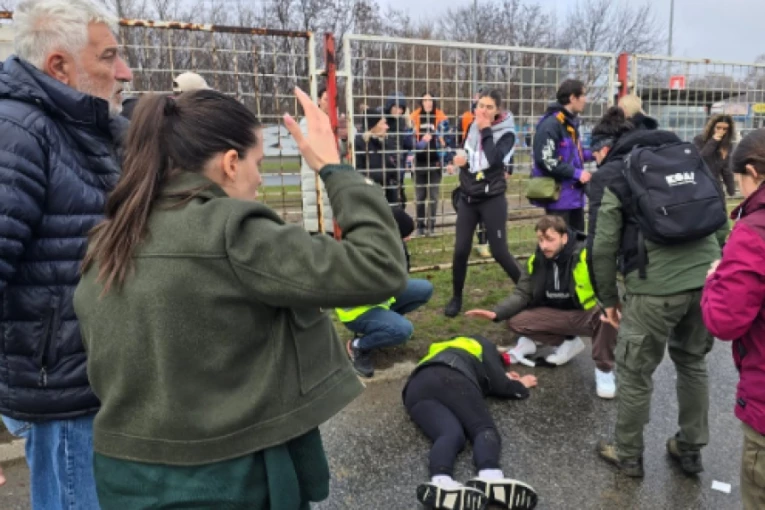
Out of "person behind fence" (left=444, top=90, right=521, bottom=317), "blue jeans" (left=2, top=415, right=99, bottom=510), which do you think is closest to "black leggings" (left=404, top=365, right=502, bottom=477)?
"blue jeans" (left=2, top=415, right=99, bottom=510)

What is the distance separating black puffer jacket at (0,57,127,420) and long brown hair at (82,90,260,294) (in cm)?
41

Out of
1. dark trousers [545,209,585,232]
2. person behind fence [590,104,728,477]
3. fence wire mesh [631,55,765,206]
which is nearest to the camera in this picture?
person behind fence [590,104,728,477]

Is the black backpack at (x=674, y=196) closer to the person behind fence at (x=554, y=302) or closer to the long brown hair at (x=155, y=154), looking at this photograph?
the person behind fence at (x=554, y=302)

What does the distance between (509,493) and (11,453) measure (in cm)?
264

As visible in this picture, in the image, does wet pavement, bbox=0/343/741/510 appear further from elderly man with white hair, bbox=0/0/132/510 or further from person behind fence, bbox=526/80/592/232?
person behind fence, bbox=526/80/592/232

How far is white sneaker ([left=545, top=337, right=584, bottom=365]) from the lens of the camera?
4.40 metres

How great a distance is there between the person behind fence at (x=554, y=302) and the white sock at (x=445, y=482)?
1698 millimetres

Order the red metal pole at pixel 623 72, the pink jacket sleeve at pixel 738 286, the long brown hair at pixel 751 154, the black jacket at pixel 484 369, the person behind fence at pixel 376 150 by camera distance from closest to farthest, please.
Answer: the pink jacket sleeve at pixel 738 286 < the long brown hair at pixel 751 154 < the black jacket at pixel 484 369 < the person behind fence at pixel 376 150 < the red metal pole at pixel 623 72

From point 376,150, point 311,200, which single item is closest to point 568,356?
point 311,200

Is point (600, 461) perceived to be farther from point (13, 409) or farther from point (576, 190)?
point (576, 190)

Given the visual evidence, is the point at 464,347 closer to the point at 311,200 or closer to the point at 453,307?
the point at 453,307

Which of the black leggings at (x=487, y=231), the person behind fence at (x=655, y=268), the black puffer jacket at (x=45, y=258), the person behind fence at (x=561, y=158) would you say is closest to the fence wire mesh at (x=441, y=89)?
the black leggings at (x=487, y=231)

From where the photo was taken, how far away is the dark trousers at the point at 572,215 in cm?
570

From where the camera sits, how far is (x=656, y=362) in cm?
300
